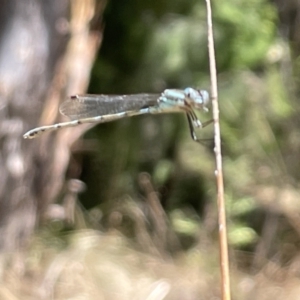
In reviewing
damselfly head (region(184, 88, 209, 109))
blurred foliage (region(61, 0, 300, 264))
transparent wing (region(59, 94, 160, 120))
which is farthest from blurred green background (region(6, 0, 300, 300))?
damselfly head (region(184, 88, 209, 109))

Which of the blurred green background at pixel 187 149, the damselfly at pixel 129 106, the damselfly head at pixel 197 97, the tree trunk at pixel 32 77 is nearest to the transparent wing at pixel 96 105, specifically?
the damselfly at pixel 129 106

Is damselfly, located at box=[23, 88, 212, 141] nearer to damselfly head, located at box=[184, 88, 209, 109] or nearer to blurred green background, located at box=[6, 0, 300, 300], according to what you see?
damselfly head, located at box=[184, 88, 209, 109]

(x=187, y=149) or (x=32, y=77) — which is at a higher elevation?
(x=32, y=77)

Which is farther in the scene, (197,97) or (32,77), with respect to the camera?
(32,77)

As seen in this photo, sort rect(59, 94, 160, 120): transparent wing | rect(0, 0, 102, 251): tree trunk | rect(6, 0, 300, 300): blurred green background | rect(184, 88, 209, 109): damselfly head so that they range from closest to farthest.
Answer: rect(184, 88, 209, 109): damselfly head → rect(59, 94, 160, 120): transparent wing → rect(0, 0, 102, 251): tree trunk → rect(6, 0, 300, 300): blurred green background

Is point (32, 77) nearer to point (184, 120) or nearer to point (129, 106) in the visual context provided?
point (129, 106)

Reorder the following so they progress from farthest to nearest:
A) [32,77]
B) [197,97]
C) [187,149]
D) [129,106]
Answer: [187,149] → [32,77] → [129,106] → [197,97]

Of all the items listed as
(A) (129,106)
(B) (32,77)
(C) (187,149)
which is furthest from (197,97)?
(C) (187,149)
